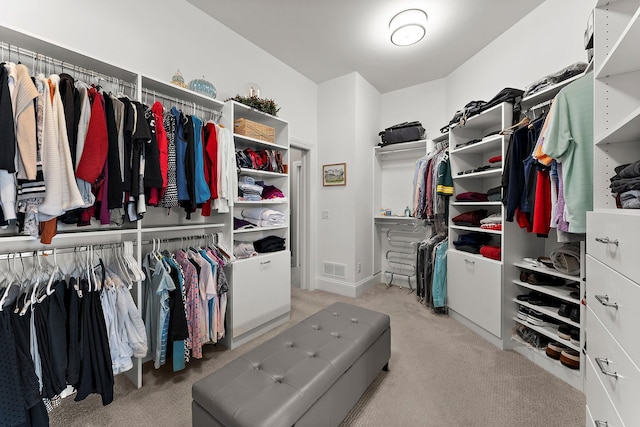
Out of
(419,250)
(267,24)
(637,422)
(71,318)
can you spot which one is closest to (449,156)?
(419,250)

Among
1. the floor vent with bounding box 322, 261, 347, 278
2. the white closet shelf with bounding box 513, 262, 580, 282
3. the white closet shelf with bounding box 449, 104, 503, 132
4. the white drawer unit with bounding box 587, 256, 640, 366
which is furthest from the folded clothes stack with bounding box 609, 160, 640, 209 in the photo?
the floor vent with bounding box 322, 261, 347, 278

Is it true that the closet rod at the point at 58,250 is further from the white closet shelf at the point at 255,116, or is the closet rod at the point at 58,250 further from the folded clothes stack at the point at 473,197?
the folded clothes stack at the point at 473,197

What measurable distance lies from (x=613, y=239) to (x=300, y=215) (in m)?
3.42

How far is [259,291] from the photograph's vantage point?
2545mm

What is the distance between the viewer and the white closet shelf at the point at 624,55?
94cm

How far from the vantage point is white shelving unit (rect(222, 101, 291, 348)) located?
236cm

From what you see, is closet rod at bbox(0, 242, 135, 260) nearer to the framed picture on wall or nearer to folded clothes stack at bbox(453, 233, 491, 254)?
the framed picture on wall

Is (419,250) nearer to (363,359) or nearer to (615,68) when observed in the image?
(363,359)

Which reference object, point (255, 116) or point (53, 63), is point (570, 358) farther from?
point (53, 63)

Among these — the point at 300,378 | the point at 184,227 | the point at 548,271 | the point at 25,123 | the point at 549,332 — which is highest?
the point at 25,123

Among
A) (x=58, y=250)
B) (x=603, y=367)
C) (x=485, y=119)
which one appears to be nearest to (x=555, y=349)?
(x=603, y=367)

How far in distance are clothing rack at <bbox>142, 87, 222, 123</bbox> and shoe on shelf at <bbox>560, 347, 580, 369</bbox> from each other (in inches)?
129

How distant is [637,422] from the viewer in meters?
0.76

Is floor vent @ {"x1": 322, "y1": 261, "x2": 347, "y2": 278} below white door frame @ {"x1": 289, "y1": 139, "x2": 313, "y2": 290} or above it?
below
